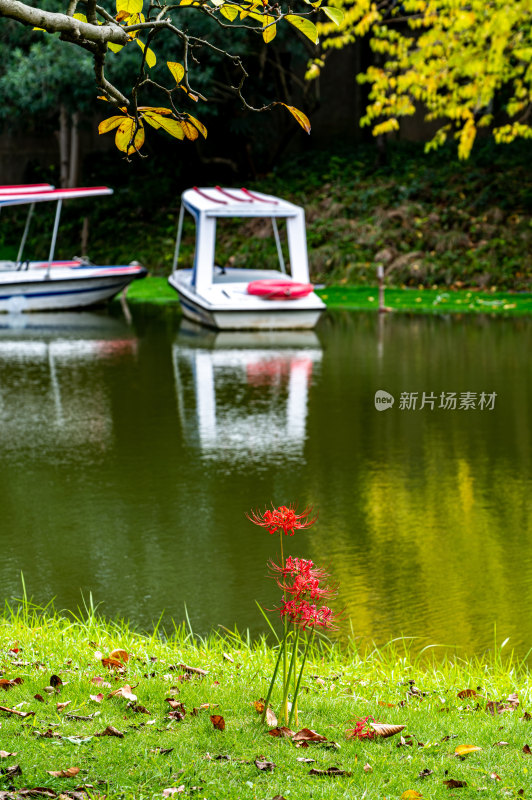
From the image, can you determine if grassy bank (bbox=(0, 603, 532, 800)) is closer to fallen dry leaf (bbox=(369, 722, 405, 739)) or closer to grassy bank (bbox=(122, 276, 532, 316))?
fallen dry leaf (bbox=(369, 722, 405, 739))

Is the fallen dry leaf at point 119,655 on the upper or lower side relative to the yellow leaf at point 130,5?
lower

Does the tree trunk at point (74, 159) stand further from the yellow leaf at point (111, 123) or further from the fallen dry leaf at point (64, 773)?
the fallen dry leaf at point (64, 773)

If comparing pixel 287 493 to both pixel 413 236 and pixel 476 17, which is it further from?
pixel 413 236

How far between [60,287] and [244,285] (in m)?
4.62

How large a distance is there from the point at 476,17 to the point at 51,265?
11674 mm

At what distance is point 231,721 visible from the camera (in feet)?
13.0

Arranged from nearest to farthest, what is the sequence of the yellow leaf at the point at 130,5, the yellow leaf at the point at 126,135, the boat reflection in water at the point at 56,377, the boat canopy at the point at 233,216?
the yellow leaf at the point at 130,5 < the yellow leaf at the point at 126,135 < the boat reflection in water at the point at 56,377 < the boat canopy at the point at 233,216

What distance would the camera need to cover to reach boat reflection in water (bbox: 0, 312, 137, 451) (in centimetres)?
1094

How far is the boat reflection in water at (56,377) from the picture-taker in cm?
1094

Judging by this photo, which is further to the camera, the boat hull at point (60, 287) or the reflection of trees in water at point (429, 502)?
the boat hull at point (60, 287)

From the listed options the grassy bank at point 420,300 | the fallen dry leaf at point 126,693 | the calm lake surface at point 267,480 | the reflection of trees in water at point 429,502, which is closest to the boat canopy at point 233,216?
the grassy bank at point 420,300

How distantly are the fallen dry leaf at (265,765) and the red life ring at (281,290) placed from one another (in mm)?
15655

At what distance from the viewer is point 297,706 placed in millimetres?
4172

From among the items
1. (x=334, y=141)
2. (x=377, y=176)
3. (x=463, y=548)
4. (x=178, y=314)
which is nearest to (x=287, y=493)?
(x=463, y=548)
